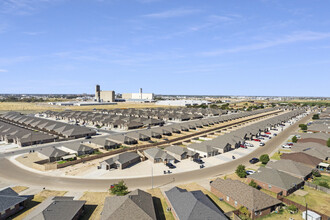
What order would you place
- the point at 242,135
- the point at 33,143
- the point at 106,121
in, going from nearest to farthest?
the point at 33,143 < the point at 242,135 < the point at 106,121

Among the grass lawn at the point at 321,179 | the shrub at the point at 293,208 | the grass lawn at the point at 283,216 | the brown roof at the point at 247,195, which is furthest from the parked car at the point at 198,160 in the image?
the grass lawn at the point at 321,179

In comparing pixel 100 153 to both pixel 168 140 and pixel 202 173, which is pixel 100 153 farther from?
pixel 202 173

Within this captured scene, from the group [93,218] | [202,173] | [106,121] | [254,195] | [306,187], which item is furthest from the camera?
[106,121]

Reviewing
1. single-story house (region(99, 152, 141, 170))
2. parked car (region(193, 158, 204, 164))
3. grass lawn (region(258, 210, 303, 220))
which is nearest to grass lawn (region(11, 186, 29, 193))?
single-story house (region(99, 152, 141, 170))

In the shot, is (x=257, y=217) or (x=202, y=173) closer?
(x=257, y=217)

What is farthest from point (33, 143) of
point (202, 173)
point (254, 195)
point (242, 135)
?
point (242, 135)

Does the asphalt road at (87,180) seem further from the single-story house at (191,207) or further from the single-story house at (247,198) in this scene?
the single-story house at (191,207)

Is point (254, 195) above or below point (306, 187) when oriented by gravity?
above
